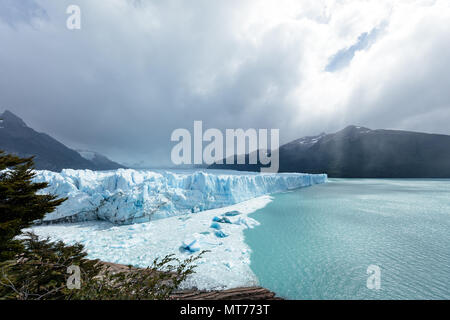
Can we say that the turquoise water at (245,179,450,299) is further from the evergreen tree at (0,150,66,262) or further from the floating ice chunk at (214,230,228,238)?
the evergreen tree at (0,150,66,262)

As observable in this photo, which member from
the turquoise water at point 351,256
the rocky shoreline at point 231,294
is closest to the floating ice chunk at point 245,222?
the turquoise water at point 351,256

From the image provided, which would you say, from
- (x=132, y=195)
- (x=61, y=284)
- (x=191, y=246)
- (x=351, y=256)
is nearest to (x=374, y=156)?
(x=351, y=256)

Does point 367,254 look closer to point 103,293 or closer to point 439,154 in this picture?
point 103,293

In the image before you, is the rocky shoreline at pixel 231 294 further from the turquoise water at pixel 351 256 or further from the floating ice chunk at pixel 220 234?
the floating ice chunk at pixel 220 234

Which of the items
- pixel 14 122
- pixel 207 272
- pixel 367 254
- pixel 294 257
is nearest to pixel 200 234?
pixel 207 272

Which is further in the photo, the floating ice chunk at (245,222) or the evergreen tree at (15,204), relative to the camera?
the floating ice chunk at (245,222)

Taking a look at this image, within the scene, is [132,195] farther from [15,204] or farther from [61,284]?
[61,284]

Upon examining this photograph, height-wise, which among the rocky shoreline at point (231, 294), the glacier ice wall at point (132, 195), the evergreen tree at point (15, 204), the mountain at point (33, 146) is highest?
the mountain at point (33, 146)
